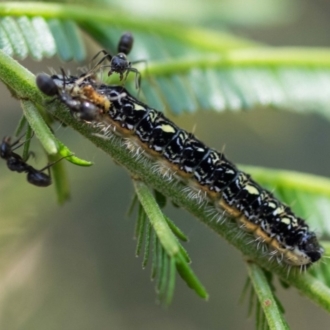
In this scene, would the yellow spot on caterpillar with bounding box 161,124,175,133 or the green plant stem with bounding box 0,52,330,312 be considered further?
→ the yellow spot on caterpillar with bounding box 161,124,175,133

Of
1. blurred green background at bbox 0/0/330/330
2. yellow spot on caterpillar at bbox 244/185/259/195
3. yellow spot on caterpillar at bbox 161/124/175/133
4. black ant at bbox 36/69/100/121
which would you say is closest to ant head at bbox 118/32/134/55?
yellow spot on caterpillar at bbox 161/124/175/133

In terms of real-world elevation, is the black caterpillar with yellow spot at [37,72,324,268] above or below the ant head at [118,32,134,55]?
below

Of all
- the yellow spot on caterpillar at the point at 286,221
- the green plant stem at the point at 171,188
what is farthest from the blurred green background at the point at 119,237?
the yellow spot on caterpillar at the point at 286,221

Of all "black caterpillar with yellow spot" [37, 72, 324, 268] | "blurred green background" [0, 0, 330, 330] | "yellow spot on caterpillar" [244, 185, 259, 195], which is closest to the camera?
"black caterpillar with yellow spot" [37, 72, 324, 268]

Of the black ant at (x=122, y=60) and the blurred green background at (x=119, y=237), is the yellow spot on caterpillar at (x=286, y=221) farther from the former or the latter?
the blurred green background at (x=119, y=237)

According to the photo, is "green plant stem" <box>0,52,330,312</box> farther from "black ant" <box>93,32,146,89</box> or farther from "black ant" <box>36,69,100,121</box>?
"black ant" <box>93,32,146,89</box>
